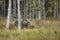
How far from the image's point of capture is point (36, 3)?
2303cm

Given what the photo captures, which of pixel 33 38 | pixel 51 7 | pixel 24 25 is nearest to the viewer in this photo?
pixel 33 38

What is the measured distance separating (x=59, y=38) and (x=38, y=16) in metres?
17.8

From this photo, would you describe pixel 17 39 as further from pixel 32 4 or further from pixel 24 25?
pixel 32 4

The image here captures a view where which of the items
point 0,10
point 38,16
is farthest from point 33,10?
point 0,10

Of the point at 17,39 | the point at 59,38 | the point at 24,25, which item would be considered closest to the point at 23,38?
the point at 17,39

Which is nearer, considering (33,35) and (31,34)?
(33,35)

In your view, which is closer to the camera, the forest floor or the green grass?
the green grass

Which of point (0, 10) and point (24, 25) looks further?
point (0, 10)

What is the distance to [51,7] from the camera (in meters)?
31.2

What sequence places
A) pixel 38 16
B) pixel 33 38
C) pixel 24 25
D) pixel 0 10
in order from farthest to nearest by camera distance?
pixel 0 10 → pixel 38 16 → pixel 24 25 → pixel 33 38

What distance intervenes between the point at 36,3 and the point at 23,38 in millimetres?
15131

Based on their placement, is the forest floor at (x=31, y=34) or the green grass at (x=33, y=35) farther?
the forest floor at (x=31, y=34)

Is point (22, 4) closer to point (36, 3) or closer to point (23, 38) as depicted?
point (36, 3)

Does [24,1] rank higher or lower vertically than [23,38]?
higher
